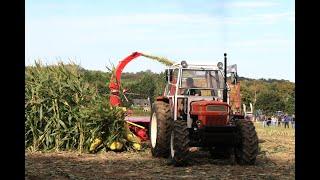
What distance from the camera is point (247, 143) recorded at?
8.99 m

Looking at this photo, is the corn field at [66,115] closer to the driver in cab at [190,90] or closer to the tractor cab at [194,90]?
the tractor cab at [194,90]

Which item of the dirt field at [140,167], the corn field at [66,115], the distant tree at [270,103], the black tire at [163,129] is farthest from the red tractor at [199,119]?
the distant tree at [270,103]

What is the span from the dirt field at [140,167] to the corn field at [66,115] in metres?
0.49

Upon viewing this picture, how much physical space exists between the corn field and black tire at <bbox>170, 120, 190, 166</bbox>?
3.05 m

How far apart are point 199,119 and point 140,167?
1549mm

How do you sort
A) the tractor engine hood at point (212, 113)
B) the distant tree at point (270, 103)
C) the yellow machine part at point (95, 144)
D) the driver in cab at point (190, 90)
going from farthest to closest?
the distant tree at point (270, 103) < the yellow machine part at point (95, 144) < the driver in cab at point (190, 90) < the tractor engine hood at point (212, 113)

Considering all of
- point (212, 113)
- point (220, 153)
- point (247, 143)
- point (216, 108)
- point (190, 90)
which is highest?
point (190, 90)

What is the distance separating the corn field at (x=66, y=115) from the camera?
11.6 meters

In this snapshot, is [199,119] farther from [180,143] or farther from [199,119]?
[180,143]

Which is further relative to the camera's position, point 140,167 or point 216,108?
point 216,108

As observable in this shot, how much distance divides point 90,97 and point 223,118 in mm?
4290

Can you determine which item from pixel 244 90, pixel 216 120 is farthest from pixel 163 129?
pixel 244 90

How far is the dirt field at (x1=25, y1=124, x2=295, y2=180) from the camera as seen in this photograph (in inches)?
316

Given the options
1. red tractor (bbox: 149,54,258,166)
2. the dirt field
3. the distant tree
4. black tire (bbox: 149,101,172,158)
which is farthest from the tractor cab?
the distant tree
